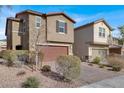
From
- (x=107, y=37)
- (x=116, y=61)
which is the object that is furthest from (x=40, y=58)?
(x=107, y=37)

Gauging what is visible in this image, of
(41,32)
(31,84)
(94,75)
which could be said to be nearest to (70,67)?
(31,84)

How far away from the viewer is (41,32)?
755 inches

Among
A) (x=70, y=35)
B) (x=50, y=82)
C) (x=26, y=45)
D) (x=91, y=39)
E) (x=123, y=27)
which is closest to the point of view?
(x=50, y=82)

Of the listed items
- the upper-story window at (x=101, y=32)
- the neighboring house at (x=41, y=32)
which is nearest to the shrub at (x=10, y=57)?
the neighboring house at (x=41, y=32)

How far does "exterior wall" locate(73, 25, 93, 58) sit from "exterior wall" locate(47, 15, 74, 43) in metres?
3.91

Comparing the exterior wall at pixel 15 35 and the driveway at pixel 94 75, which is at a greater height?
the exterior wall at pixel 15 35

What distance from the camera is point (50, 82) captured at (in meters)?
11.6

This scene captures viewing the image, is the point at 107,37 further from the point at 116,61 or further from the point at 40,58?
the point at 40,58

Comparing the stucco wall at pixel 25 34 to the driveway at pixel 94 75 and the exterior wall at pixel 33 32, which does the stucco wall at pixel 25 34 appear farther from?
the driveway at pixel 94 75

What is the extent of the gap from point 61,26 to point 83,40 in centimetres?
616

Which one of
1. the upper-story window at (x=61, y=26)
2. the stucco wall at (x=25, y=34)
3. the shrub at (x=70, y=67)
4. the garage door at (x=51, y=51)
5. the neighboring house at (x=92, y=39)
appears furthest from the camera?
the neighboring house at (x=92, y=39)

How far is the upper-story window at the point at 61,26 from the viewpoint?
2125cm

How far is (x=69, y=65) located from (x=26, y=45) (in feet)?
28.6

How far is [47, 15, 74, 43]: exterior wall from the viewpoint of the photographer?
66.9ft
